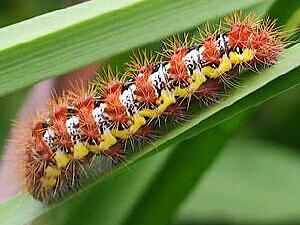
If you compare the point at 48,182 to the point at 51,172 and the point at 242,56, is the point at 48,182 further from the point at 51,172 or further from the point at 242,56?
the point at 242,56

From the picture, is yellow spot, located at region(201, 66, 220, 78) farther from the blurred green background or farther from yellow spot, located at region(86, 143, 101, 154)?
the blurred green background

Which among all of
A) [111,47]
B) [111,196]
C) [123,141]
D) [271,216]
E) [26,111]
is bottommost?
[271,216]

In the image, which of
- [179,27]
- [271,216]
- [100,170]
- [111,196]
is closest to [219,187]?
[271,216]

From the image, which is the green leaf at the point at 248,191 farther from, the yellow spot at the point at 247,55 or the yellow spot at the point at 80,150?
the yellow spot at the point at 247,55

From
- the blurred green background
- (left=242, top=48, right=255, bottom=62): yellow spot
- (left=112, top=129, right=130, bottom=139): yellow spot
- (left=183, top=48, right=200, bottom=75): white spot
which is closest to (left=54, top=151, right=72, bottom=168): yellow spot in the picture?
(left=112, top=129, right=130, bottom=139): yellow spot

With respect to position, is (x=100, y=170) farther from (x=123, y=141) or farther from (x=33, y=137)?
(x=33, y=137)

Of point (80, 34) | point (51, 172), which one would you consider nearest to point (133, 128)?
point (51, 172)
